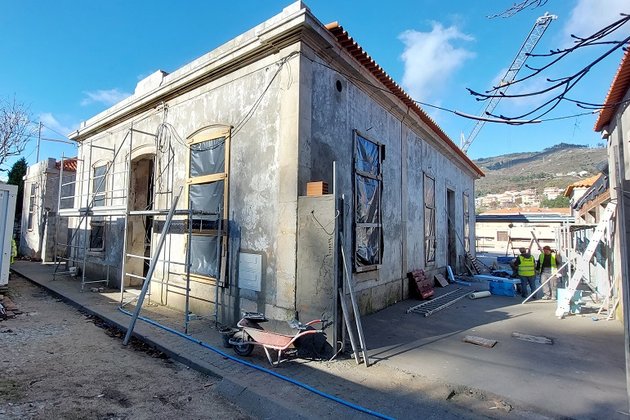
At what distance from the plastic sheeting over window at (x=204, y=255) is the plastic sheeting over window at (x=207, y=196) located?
1.53ft

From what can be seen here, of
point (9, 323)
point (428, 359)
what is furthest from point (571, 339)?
point (9, 323)

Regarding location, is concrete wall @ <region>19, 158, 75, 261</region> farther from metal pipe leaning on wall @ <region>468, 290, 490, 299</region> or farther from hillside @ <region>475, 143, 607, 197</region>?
hillside @ <region>475, 143, 607, 197</region>

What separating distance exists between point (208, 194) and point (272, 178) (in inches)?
76.5

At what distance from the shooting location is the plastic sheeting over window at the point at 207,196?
667cm

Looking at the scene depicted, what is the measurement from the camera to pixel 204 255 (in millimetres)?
6742

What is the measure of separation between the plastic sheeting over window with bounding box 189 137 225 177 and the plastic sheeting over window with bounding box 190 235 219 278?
1391mm

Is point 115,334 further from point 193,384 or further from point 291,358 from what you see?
point 291,358

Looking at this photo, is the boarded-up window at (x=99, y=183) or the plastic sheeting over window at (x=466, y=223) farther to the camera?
the plastic sheeting over window at (x=466, y=223)

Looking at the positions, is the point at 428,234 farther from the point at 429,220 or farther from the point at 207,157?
the point at 207,157

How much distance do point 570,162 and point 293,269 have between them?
3194 inches

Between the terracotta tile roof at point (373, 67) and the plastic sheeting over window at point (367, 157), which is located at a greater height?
the terracotta tile roof at point (373, 67)

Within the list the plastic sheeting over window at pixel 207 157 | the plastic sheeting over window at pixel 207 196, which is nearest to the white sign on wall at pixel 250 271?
the plastic sheeting over window at pixel 207 196

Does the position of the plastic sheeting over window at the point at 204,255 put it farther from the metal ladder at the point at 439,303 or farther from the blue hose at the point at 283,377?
the metal ladder at the point at 439,303

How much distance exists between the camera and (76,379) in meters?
4.04
